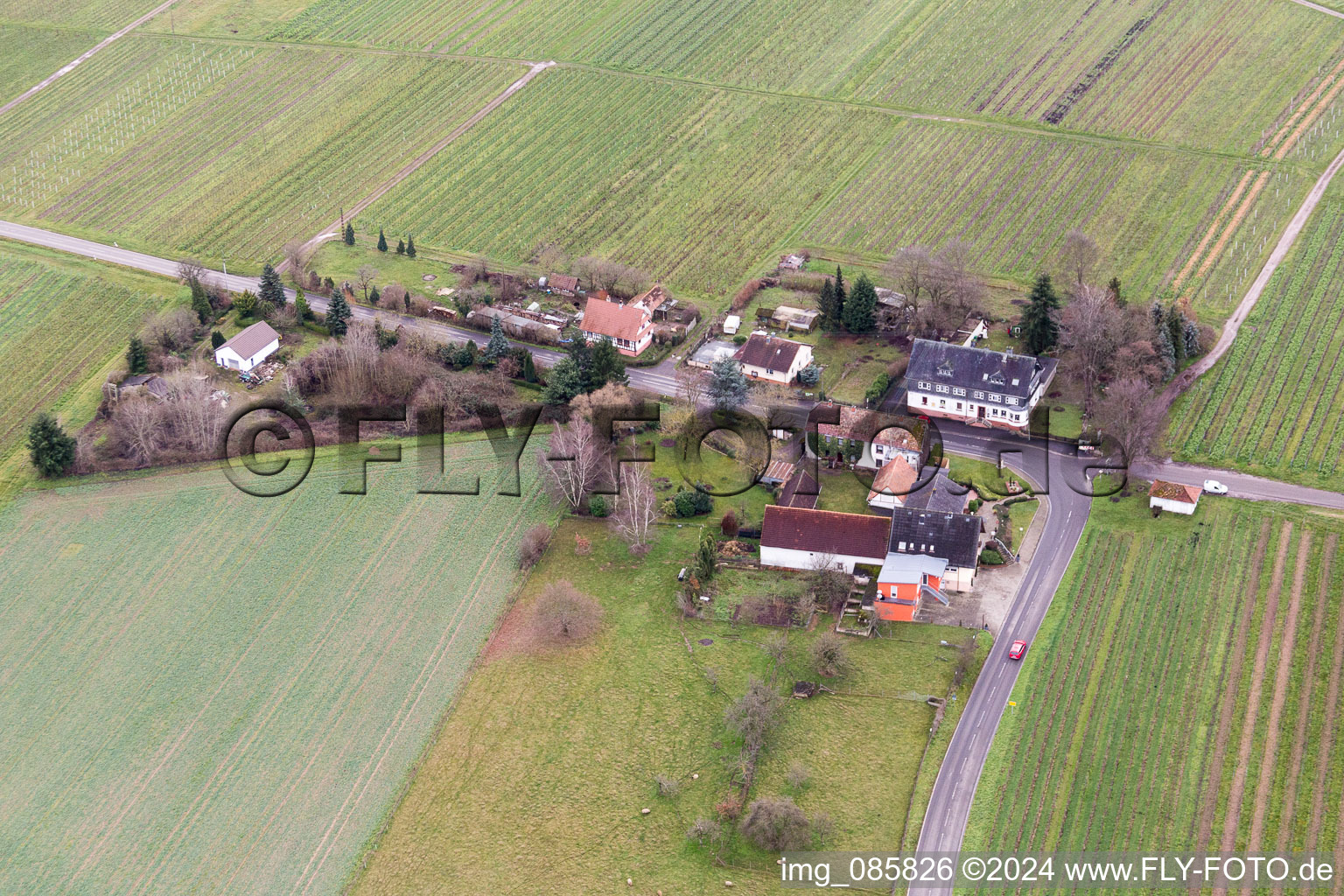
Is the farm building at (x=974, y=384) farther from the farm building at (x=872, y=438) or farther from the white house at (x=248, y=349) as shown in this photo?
the white house at (x=248, y=349)

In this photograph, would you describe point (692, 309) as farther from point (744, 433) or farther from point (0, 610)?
point (0, 610)

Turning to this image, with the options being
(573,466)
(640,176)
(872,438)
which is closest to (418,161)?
(640,176)

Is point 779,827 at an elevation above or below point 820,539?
below

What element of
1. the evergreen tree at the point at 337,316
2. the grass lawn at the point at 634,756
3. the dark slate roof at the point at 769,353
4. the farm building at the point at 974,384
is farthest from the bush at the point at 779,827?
the evergreen tree at the point at 337,316

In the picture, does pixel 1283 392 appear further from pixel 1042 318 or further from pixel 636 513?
pixel 636 513

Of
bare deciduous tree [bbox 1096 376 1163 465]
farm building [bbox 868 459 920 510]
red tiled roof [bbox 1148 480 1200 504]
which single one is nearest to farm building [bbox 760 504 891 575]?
farm building [bbox 868 459 920 510]

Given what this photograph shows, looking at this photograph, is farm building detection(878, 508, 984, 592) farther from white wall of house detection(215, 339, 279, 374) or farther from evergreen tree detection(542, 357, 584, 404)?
white wall of house detection(215, 339, 279, 374)
